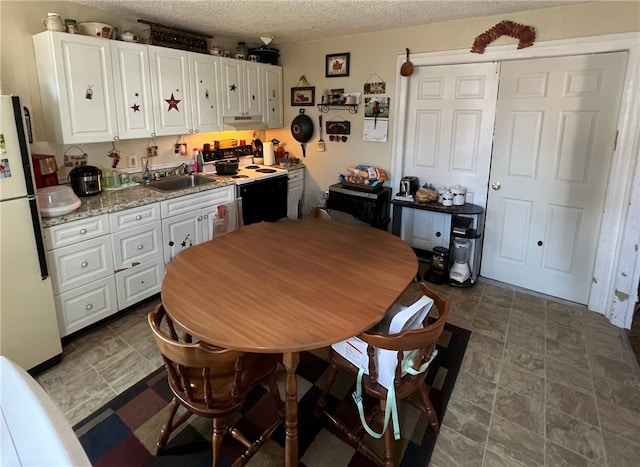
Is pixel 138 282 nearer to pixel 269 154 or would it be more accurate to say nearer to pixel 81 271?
pixel 81 271

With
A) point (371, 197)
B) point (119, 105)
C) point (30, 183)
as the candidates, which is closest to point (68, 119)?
point (119, 105)

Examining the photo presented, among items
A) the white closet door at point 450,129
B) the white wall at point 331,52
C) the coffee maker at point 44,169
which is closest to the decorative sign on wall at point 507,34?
the white wall at point 331,52

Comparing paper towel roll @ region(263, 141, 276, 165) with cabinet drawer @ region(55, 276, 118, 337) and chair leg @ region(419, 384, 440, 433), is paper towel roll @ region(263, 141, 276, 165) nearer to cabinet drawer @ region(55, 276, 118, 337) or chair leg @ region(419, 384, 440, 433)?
cabinet drawer @ region(55, 276, 118, 337)

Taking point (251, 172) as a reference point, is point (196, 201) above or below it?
below

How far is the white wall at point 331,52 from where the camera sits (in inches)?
103

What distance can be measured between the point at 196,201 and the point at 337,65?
213 cm

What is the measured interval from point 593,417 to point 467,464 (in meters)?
0.84

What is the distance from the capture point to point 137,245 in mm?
2910

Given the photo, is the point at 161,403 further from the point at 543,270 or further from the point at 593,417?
the point at 543,270

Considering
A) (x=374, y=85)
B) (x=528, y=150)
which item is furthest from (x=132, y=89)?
(x=528, y=150)

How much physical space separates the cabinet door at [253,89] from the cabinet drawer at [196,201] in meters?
1.04

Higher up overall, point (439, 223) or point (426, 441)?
point (439, 223)

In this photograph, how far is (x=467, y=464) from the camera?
5.74 feet

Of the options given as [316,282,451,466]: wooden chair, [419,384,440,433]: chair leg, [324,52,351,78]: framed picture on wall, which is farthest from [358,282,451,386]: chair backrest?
[324,52,351,78]: framed picture on wall
